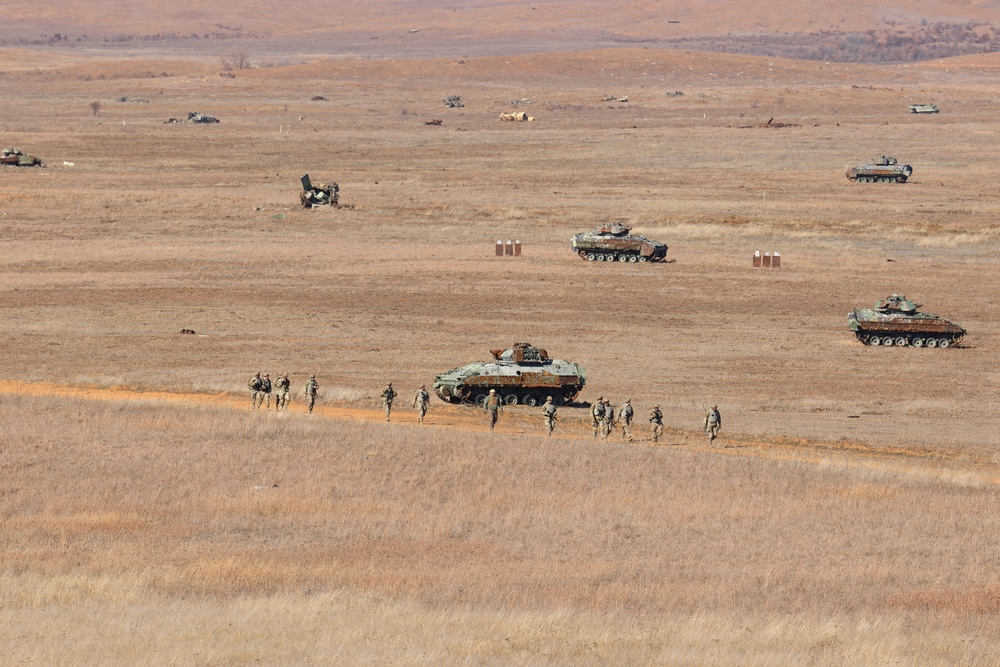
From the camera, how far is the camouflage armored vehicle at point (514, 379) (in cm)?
3778

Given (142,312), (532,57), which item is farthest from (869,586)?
(532,57)

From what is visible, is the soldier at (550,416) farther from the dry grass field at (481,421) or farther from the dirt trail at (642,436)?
the dry grass field at (481,421)

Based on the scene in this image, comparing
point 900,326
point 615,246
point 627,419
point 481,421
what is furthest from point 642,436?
point 615,246

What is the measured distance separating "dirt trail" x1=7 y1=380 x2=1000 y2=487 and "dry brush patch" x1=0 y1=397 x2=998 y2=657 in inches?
56.3

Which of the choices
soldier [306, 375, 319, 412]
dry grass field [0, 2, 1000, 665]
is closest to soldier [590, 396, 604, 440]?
dry grass field [0, 2, 1000, 665]

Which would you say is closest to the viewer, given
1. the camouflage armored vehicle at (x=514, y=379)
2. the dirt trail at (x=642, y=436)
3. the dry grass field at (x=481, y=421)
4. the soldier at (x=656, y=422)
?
the dry grass field at (x=481, y=421)

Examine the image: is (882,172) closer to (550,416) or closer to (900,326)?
(900,326)

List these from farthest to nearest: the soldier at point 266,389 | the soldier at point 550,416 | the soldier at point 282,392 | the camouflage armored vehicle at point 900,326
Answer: the camouflage armored vehicle at point 900,326 → the soldier at point 266,389 → the soldier at point 282,392 → the soldier at point 550,416

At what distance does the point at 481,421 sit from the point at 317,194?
4081 cm

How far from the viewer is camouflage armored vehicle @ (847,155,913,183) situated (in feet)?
281

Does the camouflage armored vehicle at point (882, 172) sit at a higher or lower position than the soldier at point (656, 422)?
higher

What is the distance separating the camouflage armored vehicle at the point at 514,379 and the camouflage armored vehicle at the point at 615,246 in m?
23.6

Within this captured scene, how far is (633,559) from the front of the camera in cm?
2312

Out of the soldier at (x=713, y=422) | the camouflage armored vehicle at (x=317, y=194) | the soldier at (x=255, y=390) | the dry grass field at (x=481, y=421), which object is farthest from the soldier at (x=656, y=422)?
the camouflage armored vehicle at (x=317, y=194)
